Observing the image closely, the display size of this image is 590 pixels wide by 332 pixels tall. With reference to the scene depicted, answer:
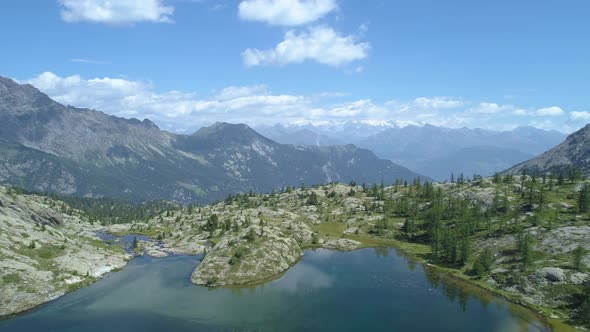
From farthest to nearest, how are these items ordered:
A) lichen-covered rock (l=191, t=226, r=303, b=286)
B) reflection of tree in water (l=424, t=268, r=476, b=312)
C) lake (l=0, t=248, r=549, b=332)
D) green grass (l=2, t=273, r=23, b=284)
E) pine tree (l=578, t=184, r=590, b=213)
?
pine tree (l=578, t=184, r=590, b=213) → lichen-covered rock (l=191, t=226, r=303, b=286) → reflection of tree in water (l=424, t=268, r=476, b=312) → green grass (l=2, t=273, r=23, b=284) → lake (l=0, t=248, r=549, b=332)

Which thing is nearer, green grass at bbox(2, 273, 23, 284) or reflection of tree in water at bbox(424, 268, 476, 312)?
green grass at bbox(2, 273, 23, 284)

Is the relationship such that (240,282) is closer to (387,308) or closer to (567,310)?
(387,308)

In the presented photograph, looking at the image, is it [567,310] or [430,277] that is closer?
[567,310]

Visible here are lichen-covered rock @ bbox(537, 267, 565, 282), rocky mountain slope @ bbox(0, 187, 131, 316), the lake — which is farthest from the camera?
lichen-covered rock @ bbox(537, 267, 565, 282)

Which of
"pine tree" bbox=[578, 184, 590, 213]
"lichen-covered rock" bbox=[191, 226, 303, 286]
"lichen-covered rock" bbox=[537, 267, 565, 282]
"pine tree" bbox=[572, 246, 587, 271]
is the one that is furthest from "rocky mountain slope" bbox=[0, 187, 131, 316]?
"pine tree" bbox=[578, 184, 590, 213]

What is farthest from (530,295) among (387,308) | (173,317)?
(173,317)

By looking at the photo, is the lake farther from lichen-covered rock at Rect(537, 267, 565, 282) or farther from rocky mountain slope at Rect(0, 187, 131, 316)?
lichen-covered rock at Rect(537, 267, 565, 282)

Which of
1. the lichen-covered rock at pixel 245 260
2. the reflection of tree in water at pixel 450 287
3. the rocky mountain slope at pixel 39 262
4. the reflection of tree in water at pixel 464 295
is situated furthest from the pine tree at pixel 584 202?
the rocky mountain slope at pixel 39 262
